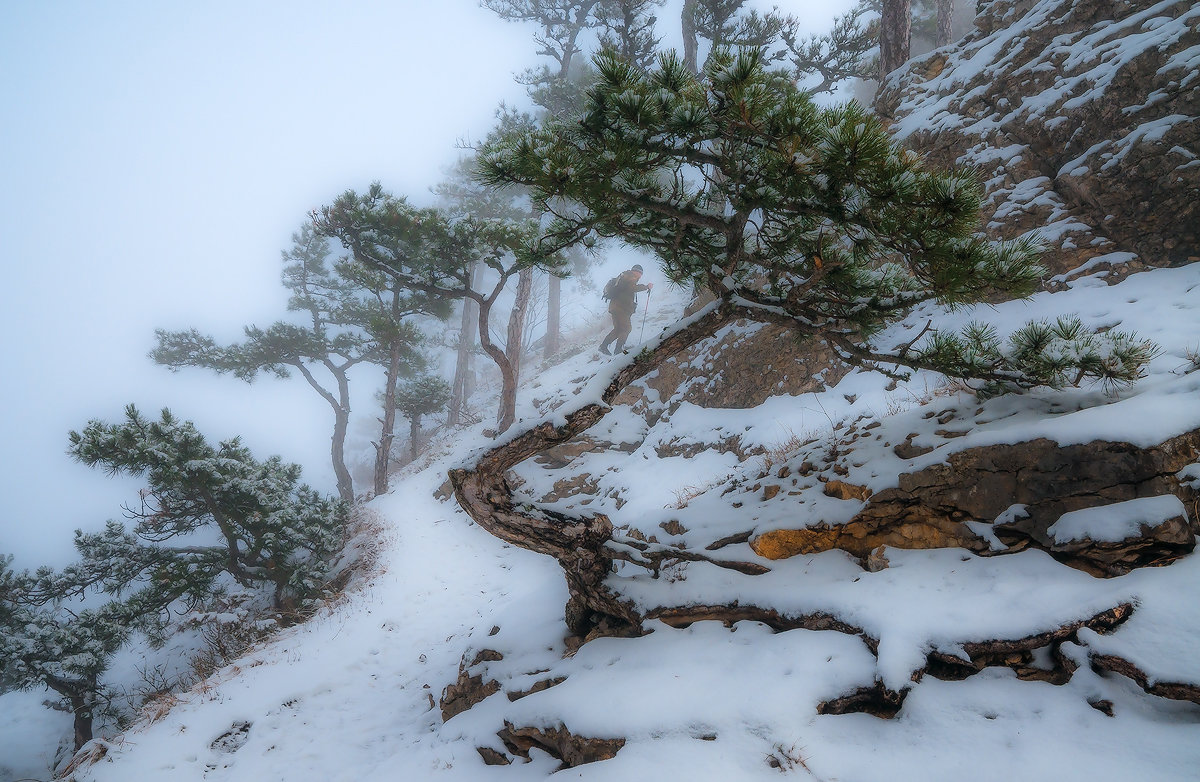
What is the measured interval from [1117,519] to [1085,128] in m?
7.16

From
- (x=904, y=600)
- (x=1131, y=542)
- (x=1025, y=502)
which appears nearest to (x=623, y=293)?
(x=1025, y=502)

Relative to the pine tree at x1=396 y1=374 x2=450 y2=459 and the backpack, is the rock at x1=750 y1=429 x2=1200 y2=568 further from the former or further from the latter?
the pine tree at x1=396 y1=374 x2=450 y2=459

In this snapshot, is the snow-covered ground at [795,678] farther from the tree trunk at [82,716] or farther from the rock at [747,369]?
the tree trunk at [82,716]

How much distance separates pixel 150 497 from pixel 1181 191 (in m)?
16.0

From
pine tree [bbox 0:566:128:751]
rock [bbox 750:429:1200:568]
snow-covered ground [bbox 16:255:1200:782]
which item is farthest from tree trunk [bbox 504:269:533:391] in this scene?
rock [bbox 750:429:1200:568]

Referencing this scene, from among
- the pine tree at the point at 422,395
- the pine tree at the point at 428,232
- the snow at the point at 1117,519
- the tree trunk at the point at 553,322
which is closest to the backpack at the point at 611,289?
the pine tree at the point at 428,232

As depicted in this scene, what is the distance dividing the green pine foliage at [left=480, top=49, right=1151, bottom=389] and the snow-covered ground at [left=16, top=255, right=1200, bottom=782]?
94cm

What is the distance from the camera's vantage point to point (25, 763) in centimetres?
909

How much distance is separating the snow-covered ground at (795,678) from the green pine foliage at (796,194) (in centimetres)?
94

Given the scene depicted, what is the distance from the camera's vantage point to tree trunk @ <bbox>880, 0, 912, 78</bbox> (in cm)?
1021

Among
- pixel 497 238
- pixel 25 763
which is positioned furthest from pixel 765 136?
pixel 25 763

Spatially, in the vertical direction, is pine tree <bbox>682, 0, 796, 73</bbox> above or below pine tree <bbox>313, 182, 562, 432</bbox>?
above

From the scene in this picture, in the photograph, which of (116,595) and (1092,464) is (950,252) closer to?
(1092,464)

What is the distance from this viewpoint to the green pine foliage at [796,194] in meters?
2.90
